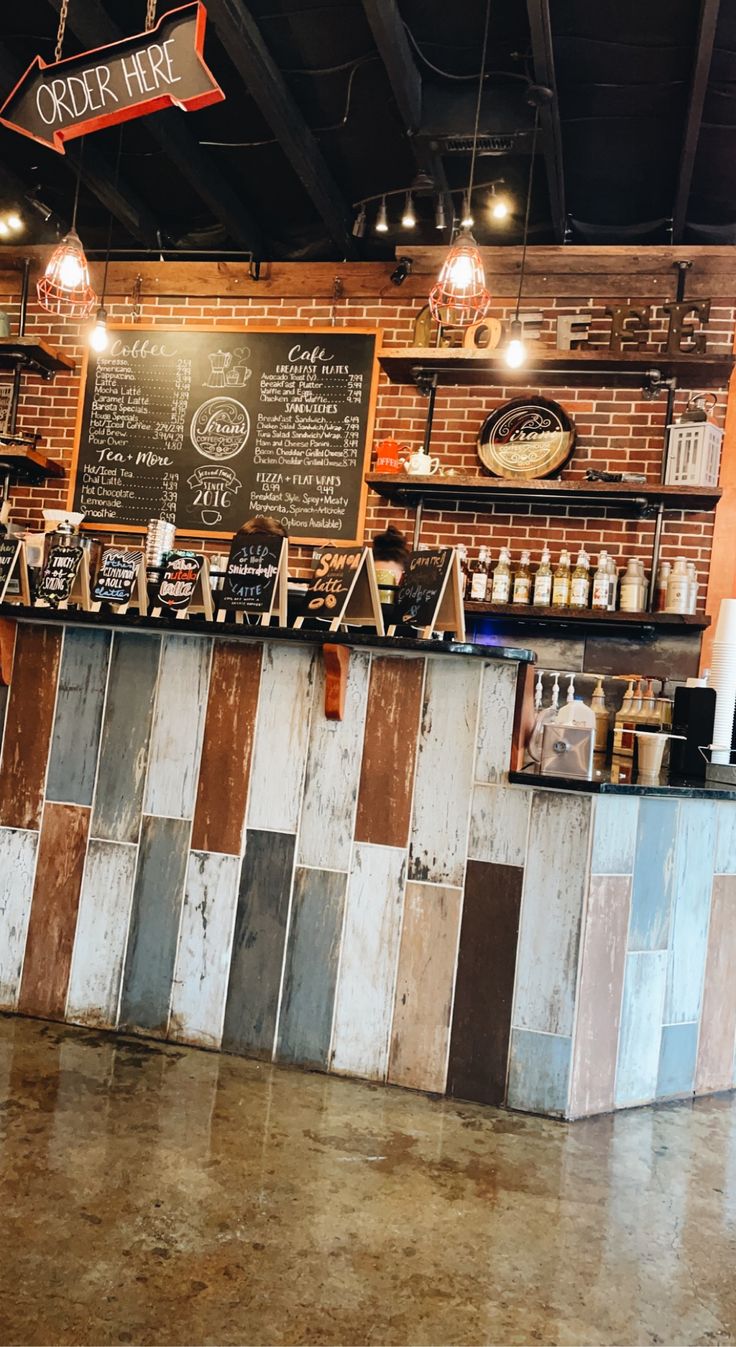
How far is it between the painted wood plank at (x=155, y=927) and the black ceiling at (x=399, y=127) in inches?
111

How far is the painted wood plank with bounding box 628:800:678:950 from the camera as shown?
2758 mm

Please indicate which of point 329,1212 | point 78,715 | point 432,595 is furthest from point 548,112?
point 329,1212

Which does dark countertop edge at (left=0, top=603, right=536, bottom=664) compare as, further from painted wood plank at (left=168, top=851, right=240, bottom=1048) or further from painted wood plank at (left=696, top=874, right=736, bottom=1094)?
painted wood plank at (left=696, top=874, right=736, bottom=1094)

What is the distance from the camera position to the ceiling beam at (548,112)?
3.38 metres

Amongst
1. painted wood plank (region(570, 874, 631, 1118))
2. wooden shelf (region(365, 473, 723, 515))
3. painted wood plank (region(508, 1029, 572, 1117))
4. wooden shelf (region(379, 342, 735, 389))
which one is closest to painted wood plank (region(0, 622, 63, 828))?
painted wood plank (region(508, 1029, 572, 1117))

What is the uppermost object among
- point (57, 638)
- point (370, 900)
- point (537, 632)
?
point (537, 632)

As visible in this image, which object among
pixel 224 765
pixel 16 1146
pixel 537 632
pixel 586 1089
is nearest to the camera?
pixel 16 1146

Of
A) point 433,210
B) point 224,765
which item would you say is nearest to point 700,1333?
point 224,765

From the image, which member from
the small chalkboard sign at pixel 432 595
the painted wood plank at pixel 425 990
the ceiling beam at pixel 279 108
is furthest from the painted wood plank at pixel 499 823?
the ceiling beam at pixel 279 108

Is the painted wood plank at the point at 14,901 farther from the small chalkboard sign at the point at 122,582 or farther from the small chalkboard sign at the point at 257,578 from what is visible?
the small chalkboard sign at the point at 257,578

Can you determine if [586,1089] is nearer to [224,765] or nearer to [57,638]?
[224,765]

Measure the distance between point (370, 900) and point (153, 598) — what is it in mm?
1266

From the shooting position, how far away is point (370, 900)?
9.18ft

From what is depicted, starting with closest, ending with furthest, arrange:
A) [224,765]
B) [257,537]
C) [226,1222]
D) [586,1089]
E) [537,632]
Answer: [226,1222] → [586,1089] → [224,765] → [257,537] → [537,632]
